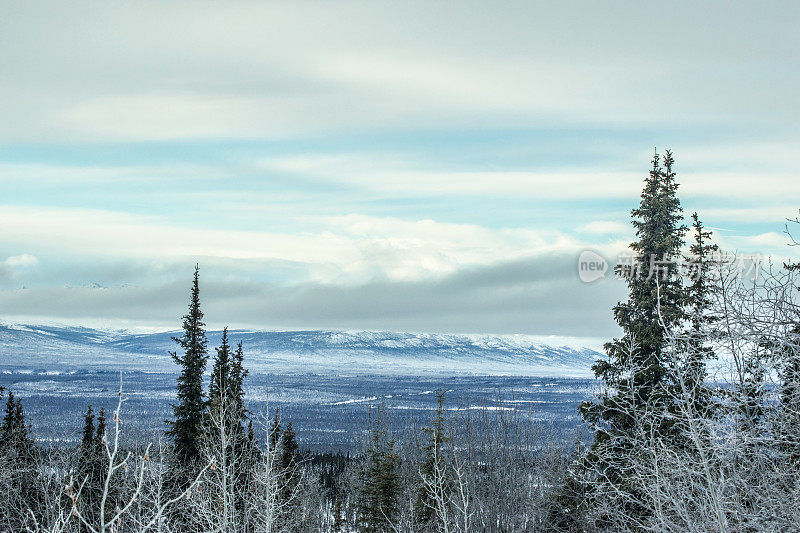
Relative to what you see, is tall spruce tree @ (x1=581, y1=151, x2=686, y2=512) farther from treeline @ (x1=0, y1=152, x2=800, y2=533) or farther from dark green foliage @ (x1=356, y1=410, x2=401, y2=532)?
dark green foliage @ (x1=356, y1=410, x2=401, y2=532)

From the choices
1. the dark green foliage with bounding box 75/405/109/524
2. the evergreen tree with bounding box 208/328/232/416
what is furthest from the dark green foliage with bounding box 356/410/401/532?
the dark green foliage with bounding box 75/405/109/524

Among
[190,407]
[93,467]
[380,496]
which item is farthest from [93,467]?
[380,496]

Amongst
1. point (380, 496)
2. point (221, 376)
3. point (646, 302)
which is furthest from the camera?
point (380, 496)

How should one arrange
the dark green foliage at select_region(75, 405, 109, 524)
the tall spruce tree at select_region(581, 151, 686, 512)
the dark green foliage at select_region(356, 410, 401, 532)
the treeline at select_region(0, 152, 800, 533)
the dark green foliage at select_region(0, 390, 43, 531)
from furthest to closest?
the dark green foliage at select_region(356, 410, 401, 532) < the dark green foliage at select_region(75, 405, 109, 524) < the dark green foliage at select_region(0, 390, 43, 531) < the tall spruce tree at select_region(581, 151, 686, 512) < the treeline at select_region(0, 152, 800, 533)

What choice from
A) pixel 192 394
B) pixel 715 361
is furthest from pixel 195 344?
pixel 715 361

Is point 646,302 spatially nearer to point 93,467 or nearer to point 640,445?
point 640,445

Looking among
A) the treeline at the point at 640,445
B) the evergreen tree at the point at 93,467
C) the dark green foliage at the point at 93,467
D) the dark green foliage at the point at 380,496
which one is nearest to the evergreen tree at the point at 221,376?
the treeline at the point at 640,445

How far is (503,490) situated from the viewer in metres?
59.6

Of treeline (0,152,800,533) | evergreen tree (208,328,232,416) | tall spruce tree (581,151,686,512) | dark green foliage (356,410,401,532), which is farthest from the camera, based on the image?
dark green foliage (356,410,401,532)

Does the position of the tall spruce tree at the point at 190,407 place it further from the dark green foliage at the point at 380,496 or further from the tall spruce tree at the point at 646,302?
the tall spruce tree at the point at 646,302

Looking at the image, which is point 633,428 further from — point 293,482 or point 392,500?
point 293,482

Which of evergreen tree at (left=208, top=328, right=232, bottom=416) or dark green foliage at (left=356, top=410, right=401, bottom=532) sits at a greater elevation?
evergreen tree at (left=208, top=328, right=232, bottom=416)

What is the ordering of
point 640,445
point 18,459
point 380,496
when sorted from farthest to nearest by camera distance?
point 380,496
point 18,459
point 640,445

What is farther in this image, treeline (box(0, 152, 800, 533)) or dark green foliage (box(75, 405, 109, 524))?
dark green foliage (box(75, 405, 109, 524))
